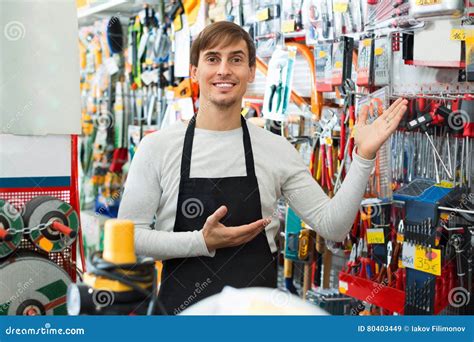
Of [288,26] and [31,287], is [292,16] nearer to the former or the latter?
[288,26]

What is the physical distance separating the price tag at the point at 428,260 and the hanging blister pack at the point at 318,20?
3.45ft

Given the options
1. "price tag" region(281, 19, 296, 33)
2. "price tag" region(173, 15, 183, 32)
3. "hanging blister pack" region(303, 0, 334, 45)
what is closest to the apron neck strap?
"hanging blister pack" region(303, 0, 334, 45)

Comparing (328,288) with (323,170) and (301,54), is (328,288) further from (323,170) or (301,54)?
(301,54)

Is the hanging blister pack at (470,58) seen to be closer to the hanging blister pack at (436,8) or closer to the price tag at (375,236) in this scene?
the hanging blister pack at (436,8)

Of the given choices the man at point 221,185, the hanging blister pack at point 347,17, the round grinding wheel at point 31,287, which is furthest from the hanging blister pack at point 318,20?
the round grinding wheel at point 31,287

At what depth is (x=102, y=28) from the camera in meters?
5.55

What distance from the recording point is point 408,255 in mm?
2865

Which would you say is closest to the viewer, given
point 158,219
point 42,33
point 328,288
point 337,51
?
point 158,219

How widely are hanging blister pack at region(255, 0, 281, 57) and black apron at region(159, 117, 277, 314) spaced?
1.53 m

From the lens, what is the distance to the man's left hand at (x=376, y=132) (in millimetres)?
2156

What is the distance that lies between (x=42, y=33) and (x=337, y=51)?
Answer: 1347 millimetres

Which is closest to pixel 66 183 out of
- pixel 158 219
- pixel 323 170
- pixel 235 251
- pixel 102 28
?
pixel 158 219

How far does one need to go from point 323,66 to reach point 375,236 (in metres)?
0.80

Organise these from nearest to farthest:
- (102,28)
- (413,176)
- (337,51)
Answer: (413,176) < (337,51) < (102,28)
